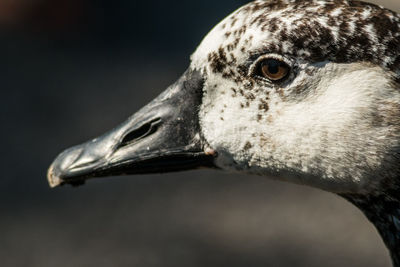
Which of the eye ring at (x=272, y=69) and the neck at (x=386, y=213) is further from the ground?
the eye ring at (x=272, y=69)

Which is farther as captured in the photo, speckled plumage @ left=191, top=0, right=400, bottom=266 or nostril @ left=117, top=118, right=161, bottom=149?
nostril @ left=117, top=118, right=161, bottom=149

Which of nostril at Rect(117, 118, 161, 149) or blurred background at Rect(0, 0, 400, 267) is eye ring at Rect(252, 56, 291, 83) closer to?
nostril at Rect(117, 118, 161, 149)

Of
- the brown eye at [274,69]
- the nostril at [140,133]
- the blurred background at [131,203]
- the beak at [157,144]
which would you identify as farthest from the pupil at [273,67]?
the blurred background at [131,203]

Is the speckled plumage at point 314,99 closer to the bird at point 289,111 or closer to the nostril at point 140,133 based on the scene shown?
the bird at point 289,111

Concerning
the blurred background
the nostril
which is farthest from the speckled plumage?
the blurred background

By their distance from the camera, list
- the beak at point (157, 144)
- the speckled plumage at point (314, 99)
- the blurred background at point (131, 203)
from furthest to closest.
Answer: the blurred background at point (131, 203) < the beak at point (157, 144) < the speckled plumage at point (314, 99)

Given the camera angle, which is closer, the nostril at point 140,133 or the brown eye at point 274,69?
the brown eye at point 274,69

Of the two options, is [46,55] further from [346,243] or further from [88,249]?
[346,243]
